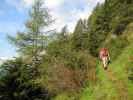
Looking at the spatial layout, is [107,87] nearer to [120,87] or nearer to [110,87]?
[110,87]

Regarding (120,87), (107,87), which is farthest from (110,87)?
(120,87)

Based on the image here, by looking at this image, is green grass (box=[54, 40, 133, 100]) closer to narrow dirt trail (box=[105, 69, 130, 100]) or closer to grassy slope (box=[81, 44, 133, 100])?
grassy slope (box=[81, 44, 133, 100])

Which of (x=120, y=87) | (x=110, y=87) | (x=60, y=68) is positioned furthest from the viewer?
(x=60, y=68)

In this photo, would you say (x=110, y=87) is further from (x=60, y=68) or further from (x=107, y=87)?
(x=60, y=68)

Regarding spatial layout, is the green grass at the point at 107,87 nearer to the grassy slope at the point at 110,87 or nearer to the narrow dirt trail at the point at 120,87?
the grassy slope at the point at 110,87

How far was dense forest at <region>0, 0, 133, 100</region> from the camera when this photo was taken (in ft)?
76.5

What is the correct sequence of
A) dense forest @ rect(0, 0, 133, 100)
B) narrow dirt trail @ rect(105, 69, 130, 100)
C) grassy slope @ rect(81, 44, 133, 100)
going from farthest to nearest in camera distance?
dense forest @ rect(0, 0, 133, 100), grassy slope @ rect(81, 44, 133, 100), narrow dirt trail @ rect(105, 69, 130, 100)

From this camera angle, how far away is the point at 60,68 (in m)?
27.0

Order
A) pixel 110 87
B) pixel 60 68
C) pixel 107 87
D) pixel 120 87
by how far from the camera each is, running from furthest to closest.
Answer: pixel 60 68 < pixel 107 87 < pixel 110 87 < pixel 120 87

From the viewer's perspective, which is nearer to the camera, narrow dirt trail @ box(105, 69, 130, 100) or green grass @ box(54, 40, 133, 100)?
narrow dirt trail @ box(105, 69, 130, 100)

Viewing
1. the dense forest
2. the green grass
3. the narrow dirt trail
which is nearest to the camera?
the narrow dirt trail

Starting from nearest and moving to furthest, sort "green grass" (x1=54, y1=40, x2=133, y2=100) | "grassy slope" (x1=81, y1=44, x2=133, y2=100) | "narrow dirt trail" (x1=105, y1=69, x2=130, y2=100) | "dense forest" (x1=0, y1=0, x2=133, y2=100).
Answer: "narrow dirt trail" (x1=105, y1=69, x2=130, y2=100) → "grassy slope" (x1=81, y1=44, x2=133, y2=100) → "green grass" (x1=54, y1=40, x2=133, y2=100) → "dense forest" (x1=0, y1=0, x2=133, y2=100)

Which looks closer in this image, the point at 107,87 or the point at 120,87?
the point at 120,87

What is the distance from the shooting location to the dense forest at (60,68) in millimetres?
23328
